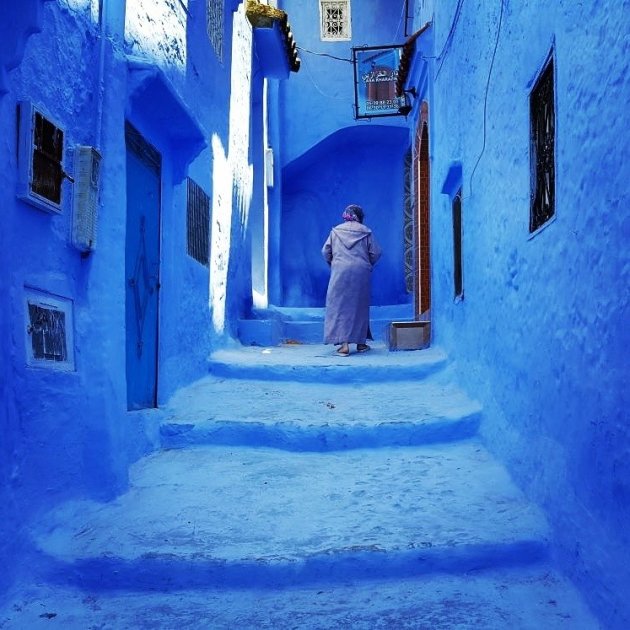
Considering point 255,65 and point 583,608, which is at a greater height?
point 255,65

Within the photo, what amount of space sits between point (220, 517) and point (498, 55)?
2949mm

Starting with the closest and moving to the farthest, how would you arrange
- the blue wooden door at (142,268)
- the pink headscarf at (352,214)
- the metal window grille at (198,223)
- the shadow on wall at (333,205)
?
the blue wooden door at (142,268) < the metal window grille at (198,223) < the pink headscarf at (352,214) < the shadow on wall at (333,205)

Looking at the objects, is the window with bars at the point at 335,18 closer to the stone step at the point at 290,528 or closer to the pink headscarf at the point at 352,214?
the pink headscarf at the point at 352,214

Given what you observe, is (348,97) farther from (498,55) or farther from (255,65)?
(498,55)

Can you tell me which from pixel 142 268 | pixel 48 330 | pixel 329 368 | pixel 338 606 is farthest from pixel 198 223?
pixel 338 606

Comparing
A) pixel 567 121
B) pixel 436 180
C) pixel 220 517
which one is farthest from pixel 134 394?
pixel 436 180

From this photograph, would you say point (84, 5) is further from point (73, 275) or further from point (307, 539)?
point (307, 539)

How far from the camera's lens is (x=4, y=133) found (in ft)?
7.87

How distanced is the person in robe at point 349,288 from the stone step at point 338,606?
14.0 feet

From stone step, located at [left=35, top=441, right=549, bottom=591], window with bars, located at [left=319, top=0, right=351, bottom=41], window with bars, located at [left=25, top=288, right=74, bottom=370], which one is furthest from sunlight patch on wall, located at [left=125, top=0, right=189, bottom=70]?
window with bars, located at [left=319, top=0, right=351, bottom=41]

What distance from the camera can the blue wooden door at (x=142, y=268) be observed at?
13.4 feet

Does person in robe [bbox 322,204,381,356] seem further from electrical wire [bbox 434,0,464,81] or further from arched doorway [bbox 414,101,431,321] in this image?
electrical wire [bbox 434,0,464,81]

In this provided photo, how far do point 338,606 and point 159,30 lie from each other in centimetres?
352

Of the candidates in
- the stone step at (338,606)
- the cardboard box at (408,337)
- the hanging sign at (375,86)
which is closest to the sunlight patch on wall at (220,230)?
the cardboard box at (408,337)
